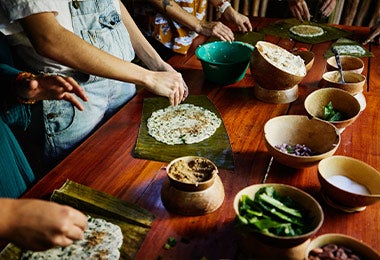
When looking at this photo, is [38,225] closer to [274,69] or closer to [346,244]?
[346,244]

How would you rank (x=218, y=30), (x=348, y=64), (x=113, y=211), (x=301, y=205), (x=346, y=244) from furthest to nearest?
(x=218, y=30) < (x=348, y=64) < (x=113, y=211) < (x=301, y=205) < (x=346, y=244)

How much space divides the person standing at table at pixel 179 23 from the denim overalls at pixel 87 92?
714 mm

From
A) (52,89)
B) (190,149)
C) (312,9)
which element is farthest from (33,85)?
(312,9)

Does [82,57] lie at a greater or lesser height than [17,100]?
greater

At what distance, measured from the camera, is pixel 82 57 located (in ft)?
5.40

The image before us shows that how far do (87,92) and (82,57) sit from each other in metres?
0.39

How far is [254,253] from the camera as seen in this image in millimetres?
1129

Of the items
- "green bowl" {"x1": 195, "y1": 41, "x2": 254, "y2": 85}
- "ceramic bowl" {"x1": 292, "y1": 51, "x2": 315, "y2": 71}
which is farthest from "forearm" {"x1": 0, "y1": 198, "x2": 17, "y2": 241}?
"ceramic bowl" {"x1": 292, "y1": 51, "x2": 315, "y2": 71}

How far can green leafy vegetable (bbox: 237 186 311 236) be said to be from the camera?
3.59 feet

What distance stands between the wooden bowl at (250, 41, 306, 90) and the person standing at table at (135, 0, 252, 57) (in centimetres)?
58

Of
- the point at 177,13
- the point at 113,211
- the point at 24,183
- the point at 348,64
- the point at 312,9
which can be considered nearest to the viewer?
the point at 113,211

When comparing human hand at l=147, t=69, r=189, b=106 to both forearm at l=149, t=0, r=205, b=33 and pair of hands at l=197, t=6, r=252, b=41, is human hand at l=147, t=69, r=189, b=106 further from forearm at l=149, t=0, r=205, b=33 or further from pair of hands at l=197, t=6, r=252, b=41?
forearm at l=149, t=0, r=205, b=33

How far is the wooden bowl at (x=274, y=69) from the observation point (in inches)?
75.9

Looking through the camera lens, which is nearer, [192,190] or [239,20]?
[192,190]
